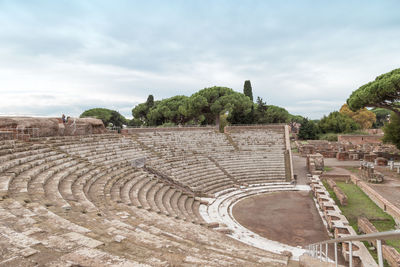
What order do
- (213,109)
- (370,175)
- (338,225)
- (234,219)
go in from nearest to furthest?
1. (338,225)
2. (234,219)
3. (370,175)
4. (213,109)

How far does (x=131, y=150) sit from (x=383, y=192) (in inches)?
714

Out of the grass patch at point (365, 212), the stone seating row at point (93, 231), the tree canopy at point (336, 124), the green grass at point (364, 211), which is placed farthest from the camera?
the tree canopy at point (336, 124)

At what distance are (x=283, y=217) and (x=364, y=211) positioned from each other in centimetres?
476

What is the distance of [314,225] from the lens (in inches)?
470

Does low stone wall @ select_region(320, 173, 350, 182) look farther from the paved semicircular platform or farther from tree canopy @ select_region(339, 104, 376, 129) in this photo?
tree canopy @ select_region(339, 104, 376, 129)

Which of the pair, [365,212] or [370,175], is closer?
[365,212]

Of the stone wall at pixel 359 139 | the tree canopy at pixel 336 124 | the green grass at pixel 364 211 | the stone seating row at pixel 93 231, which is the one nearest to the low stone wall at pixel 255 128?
the green grass at pixel 364 211

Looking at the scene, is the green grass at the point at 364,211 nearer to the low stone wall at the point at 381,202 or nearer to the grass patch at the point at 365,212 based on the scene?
the grass patch at the point at 365,212

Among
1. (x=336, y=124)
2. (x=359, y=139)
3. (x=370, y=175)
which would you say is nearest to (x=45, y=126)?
(x=370, y=175)

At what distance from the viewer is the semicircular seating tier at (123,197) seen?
3.70 m

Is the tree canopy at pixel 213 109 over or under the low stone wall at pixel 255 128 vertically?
over

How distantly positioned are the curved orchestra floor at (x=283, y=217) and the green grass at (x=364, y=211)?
1590 millimetres

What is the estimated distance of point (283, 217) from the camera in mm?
12992

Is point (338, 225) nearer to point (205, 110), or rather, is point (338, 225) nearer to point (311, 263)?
point (311, 263)
